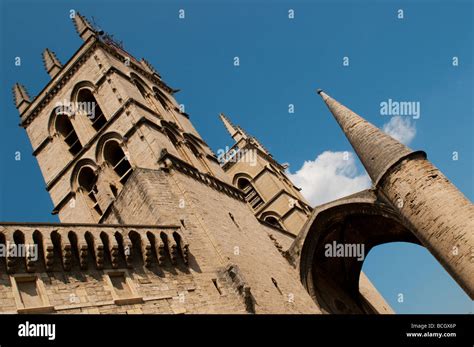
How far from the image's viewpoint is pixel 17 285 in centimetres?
919

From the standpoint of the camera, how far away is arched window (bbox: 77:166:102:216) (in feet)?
62.0

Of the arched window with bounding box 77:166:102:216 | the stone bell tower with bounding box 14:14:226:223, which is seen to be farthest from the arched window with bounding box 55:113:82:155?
the arched window with bounding box 77:166:102:216

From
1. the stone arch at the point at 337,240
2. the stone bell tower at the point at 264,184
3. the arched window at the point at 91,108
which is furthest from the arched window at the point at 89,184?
the stone bell tower at the point at 264,184

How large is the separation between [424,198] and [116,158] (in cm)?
1184

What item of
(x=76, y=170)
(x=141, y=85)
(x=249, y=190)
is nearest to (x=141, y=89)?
(x=141, y=85)

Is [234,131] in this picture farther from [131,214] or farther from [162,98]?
[131,214]

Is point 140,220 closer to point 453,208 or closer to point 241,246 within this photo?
point 241,246

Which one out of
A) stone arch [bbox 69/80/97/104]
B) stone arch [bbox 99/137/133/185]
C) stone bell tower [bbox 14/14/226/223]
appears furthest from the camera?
stone arch [bbox 69/80/97/104]

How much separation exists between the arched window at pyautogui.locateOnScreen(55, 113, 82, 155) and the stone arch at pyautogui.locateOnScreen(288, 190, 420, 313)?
9.99m

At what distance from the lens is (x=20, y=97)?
77.6 feet

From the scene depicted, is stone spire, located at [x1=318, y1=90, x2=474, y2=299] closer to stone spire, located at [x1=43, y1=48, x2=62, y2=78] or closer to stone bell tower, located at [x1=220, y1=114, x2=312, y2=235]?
stone bell tower, located at [x1=220, y1=114, x2=312, y2=235]

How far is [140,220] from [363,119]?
7.32 metres
